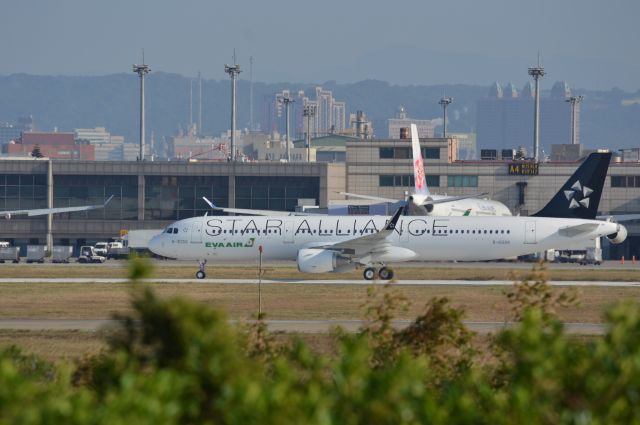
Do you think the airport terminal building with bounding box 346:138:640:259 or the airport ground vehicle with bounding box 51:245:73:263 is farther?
the airport terminal building with bounding box 346:138:640:259

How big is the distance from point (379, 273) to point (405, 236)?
3.23 metres

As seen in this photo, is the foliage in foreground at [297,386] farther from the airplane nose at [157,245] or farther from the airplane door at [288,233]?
the airplane nose at [157,245]

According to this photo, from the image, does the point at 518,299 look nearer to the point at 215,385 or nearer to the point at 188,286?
the point at 215,385

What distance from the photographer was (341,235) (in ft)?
241

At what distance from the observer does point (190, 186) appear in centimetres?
12406

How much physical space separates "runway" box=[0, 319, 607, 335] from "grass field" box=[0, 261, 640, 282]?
75.2 ft

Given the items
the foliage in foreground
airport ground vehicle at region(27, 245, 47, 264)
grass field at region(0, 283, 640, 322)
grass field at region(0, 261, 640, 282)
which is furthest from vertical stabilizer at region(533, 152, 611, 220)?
the foliage in foreground

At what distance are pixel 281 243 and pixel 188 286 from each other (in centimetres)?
867

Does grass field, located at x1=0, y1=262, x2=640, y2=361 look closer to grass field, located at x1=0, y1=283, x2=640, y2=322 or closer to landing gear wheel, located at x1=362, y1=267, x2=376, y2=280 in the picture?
grass field, located at x1=0, y1=283, x2=640, y2=322

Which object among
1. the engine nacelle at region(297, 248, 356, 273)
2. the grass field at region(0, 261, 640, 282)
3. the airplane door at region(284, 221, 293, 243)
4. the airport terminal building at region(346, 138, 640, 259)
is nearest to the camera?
the engine nacelle at region(297, 248, 356, 273)

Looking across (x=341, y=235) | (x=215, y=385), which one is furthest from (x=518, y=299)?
(x=341, y=235)

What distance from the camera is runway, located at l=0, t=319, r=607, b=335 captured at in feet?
149

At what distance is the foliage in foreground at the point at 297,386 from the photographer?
1512 cm

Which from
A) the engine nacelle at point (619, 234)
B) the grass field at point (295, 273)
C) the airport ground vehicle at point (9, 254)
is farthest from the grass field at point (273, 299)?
the airport ground vehicle at point (9, 254)
